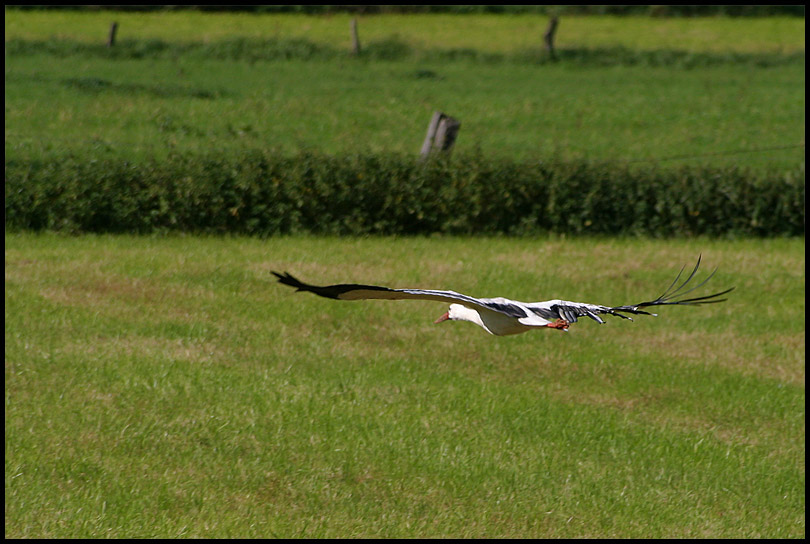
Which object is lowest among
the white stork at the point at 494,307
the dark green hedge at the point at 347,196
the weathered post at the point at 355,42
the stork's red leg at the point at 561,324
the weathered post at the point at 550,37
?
the dark green hedge at the point at 347,196

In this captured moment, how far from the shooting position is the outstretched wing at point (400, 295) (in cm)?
252

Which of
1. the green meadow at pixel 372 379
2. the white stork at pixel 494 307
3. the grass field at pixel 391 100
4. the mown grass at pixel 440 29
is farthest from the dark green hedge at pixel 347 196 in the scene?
the mown grass at pixel 440 29

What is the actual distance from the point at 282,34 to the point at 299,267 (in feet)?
90.1

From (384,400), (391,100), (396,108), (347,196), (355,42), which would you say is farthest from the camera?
(355,42)

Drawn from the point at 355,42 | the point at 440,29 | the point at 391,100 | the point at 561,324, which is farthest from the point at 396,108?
the point at 561,324

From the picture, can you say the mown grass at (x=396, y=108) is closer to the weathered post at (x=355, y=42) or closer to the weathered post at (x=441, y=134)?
the weathered post at (x=355, y=42)

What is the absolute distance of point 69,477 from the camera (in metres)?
9.77

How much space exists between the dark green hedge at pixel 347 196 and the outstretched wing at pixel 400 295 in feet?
48.3

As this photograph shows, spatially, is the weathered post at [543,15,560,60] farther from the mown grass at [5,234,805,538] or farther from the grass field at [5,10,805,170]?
the mown grass at [5,234,805,538]

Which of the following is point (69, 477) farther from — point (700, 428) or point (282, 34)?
point (282, 34)

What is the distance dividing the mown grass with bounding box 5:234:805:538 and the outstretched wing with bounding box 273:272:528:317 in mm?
Result: 6886

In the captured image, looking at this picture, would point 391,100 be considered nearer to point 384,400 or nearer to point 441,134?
point 441,134

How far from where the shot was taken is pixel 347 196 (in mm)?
17750

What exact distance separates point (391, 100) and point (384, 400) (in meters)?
20.6
